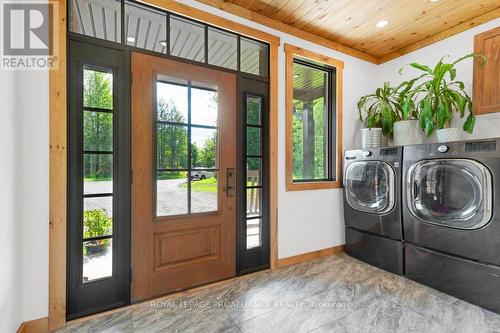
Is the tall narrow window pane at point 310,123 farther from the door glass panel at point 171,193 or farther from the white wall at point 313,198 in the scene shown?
the door glass panel at point 171,193

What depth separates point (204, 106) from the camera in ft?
7.23

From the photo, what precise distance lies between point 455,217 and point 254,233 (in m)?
1.74

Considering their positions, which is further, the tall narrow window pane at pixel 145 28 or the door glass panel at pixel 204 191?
the door glass panel at pixel 204 191

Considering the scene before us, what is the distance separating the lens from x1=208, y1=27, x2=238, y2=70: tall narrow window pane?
2244mm

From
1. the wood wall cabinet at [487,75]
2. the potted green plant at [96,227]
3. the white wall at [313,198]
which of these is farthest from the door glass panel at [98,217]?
the wood wall cabinet at [487,75]

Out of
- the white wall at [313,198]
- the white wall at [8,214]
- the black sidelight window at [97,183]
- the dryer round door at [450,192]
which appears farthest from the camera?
the white wall at [313,198]

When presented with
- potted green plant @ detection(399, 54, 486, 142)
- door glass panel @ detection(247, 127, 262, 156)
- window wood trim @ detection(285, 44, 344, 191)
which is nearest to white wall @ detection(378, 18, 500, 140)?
potted green plant @ detection(399, 54, 486, 142)

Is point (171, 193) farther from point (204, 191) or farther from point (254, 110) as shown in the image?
point (254, 110)

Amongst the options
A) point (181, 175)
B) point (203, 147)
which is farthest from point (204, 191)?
point (203, 147)

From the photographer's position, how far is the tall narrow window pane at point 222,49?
2.24m

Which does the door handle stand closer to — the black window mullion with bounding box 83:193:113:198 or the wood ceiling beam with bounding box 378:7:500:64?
the black window mullion with bounding box 83:193:113:198

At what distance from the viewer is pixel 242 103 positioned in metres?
2.38

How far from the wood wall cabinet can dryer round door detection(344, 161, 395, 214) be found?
988 millimetres

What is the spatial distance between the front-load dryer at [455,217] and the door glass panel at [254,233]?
4.63 ft
